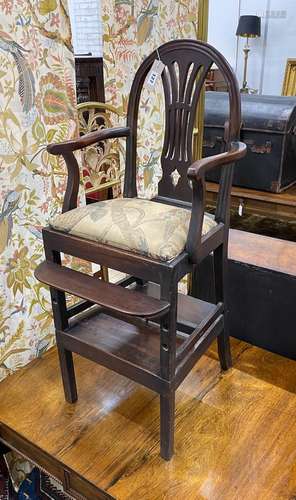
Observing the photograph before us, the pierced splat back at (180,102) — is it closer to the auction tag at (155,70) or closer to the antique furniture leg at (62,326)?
the auction tag at (155,70)

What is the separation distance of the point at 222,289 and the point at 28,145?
0.76 meters

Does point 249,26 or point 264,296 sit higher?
point 249,26

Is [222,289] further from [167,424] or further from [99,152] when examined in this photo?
[99,152]

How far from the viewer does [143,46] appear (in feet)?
5.23

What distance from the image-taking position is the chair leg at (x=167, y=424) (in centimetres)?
106

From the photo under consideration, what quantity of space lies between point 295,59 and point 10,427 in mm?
4567

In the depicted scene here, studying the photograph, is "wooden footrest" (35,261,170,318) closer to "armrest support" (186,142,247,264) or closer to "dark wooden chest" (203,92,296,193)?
"armrest support" (186,142,247,264)

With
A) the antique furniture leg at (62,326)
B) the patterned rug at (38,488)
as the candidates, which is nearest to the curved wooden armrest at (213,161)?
the antique furniture leg at (62,326)

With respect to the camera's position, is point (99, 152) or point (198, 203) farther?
point (99, 152)

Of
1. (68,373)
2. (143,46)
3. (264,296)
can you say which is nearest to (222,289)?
(264,296)

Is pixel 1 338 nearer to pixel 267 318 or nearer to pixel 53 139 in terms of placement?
pixel 53 139

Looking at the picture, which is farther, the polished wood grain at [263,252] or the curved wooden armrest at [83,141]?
the polished wood grain at [263,252]

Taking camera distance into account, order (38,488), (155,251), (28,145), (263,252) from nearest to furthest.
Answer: (155,251) → (28,145) → (38,488) → (263,252)

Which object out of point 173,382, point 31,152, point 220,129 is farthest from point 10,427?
point 220,129
